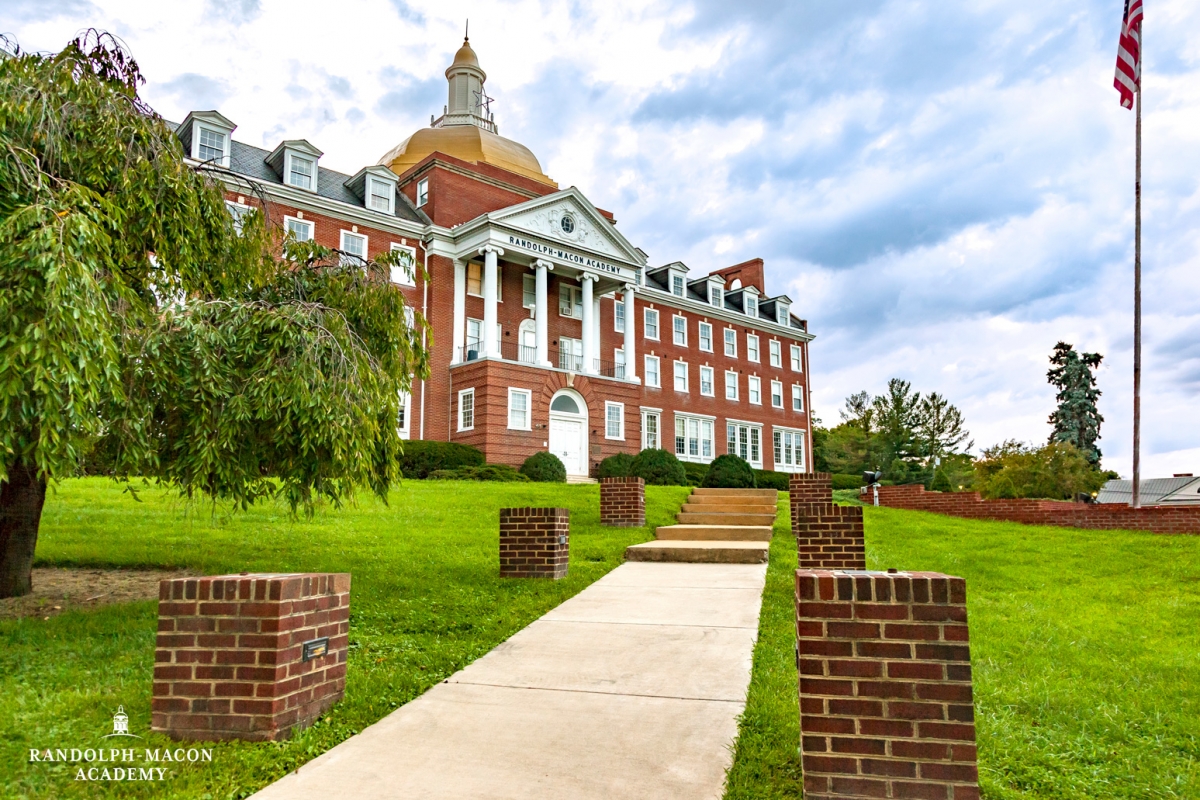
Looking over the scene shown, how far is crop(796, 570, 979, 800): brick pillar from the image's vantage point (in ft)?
11.4

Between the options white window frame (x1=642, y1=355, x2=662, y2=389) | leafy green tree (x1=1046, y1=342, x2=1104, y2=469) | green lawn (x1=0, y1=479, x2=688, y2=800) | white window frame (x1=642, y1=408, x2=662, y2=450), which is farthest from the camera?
leafy green tree (x1=1046, y1=342, x2=1104, y2=469)

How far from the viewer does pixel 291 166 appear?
29797 millimetres

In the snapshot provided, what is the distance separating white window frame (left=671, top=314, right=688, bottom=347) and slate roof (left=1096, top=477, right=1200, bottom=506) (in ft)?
83.2

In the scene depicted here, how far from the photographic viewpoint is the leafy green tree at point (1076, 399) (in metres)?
54.4

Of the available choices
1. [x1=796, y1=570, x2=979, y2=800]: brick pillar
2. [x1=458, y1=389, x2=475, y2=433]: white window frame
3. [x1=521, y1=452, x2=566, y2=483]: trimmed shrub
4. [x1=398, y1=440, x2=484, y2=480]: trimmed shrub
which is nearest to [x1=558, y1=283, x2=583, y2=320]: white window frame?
[x1=458, y1=389, x2=475, y2=433]: white window frame

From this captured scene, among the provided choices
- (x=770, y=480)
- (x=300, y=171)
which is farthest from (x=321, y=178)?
(x=770, y=480)

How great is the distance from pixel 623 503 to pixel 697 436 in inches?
1064

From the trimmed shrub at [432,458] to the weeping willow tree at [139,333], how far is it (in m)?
18.7

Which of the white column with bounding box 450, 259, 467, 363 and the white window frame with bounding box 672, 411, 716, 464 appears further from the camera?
the white window frame with bounding box 672, 411, 716, 464

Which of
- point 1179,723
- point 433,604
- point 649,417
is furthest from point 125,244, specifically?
point 649,417

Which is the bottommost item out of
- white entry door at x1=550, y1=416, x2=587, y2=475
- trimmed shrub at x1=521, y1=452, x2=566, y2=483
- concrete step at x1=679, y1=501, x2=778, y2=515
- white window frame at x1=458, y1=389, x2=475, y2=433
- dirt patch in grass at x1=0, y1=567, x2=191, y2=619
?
dirt patch in grass at x1=0, y1=567, x2=191, y2=619

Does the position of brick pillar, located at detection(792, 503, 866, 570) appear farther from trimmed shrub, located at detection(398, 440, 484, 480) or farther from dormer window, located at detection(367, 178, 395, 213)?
dormer window, located at detection(367, 178, 395, 213)

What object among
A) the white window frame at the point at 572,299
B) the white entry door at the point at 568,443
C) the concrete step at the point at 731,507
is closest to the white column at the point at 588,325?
the white window frame at the point at 572,299

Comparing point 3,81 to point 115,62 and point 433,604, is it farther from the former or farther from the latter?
point 433,604
